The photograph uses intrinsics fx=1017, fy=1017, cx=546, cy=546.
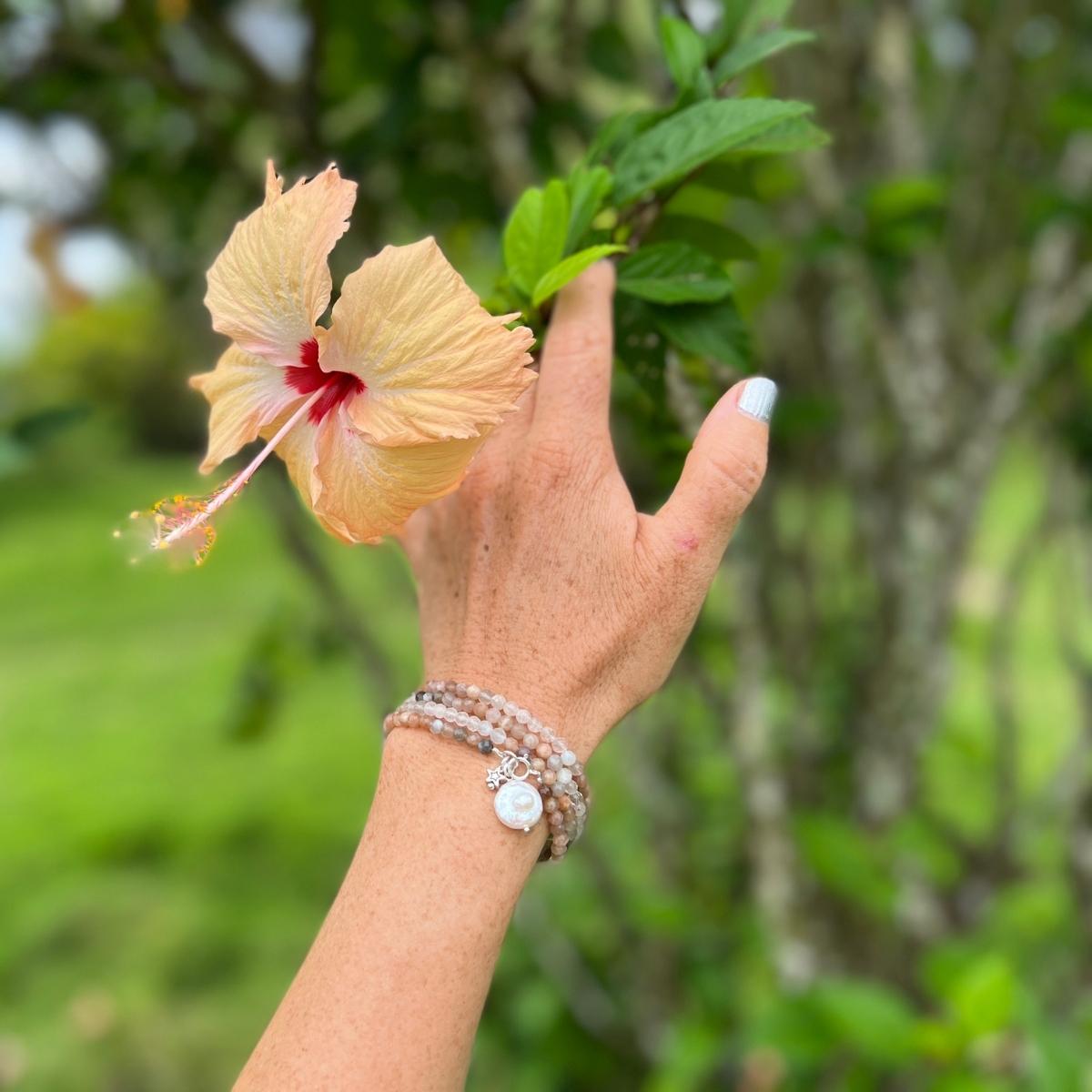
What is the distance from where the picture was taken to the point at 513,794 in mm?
487

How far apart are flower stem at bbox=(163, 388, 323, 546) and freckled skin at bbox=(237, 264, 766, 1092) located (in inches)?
4.1

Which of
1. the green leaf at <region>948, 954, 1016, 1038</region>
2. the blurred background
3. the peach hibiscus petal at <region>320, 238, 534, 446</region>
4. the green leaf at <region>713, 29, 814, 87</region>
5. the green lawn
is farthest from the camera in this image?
the green lawn

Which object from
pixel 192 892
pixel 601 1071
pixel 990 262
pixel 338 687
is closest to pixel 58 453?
pixel 338 687

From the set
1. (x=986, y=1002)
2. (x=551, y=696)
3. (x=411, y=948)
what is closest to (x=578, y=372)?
(x=551, y=696)

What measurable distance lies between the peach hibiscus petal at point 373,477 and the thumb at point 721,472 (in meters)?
0.11

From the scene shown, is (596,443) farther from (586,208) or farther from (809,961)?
(809,961)

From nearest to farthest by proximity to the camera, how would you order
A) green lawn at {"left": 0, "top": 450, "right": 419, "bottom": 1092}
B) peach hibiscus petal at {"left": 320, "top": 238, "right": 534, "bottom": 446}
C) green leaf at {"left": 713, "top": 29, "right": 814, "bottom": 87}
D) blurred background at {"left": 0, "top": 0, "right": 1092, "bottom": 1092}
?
1. peach hibiscus petal at {"left": 320, "top": 238, "right": 534, "bottom": 446}
2. green leaf at {"left": 713, "top": 29, "right": 814, "bottom": 87}
3. blurred background at {"left": 0, "top": 0, "right": 1092, "bottom": 1092}
4. green lawn at {"left": 0, "top": 450, "right": 419, "bottom": 1092}

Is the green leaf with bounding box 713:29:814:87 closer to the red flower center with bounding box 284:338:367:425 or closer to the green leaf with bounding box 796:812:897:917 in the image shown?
the red flower center with bounding box 284:338:367:425

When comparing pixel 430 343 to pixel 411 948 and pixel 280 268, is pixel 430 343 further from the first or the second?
pixel 411 948

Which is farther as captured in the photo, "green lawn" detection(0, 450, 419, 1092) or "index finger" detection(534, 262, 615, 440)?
"green lawn" detection(0, 450, 419, 1092)

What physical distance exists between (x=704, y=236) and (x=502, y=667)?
318mm

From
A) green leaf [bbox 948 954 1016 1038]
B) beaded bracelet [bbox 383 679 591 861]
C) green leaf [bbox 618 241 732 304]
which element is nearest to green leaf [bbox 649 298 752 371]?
green leaf [bbox 618 241 732 304]

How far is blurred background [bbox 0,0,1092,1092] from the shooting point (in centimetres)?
113

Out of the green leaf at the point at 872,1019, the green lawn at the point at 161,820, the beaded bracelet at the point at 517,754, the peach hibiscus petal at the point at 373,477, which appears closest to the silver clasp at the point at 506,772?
the beaded bracelet at the point at 517,754
